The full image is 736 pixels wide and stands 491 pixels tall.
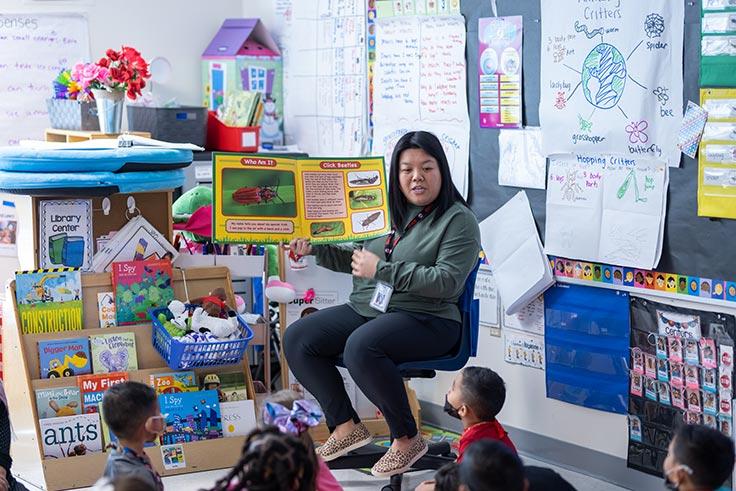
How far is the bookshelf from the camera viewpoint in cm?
367

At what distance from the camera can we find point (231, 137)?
5.03 metres

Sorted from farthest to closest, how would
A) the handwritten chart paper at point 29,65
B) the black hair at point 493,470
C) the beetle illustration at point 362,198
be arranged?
1. the handwritten chart paper at point 29,65
2. the beetle illustration at point 362,198
3. the black hair at point 493,470

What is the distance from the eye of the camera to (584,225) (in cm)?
383

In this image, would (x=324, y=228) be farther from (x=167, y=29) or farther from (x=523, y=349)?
(x=167, y=29)

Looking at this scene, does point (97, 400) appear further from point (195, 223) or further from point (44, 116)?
point (44, 116)

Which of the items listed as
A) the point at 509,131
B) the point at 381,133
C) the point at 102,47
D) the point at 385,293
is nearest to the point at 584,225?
the point at 509,131

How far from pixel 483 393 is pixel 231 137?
2314 mm

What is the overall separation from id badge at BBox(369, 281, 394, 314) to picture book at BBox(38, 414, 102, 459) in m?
1.04

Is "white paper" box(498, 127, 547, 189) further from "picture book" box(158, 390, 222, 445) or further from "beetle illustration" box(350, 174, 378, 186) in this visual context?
"picture book" box(158, 390, 222, 445)

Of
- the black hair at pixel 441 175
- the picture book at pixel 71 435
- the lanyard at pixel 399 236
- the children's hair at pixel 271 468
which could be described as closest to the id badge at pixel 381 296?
the lanyard at pixel 399 236

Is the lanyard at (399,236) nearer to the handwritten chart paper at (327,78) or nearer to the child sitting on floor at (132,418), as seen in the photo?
the handwritten chart paper at (327,78)

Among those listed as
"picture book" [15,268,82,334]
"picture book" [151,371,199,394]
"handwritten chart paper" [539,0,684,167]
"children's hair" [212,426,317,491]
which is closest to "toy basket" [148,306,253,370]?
"picture book" [151,371,199,394]

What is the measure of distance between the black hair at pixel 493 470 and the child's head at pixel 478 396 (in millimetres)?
797

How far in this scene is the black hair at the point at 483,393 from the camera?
3164 millimetres
